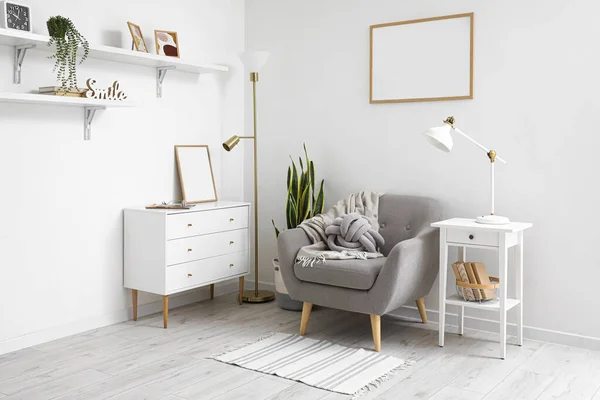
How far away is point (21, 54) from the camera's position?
3.22 meters

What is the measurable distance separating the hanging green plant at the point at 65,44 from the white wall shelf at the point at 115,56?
0.06m

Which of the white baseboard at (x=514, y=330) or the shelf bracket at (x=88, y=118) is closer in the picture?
the white baseboard at (x=514, y=330)

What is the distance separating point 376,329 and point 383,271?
342mm

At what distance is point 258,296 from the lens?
14.5 feet

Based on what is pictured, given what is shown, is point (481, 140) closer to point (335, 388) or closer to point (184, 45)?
point (335, 388)

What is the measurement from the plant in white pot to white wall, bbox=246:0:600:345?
16cm

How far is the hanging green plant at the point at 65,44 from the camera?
3143 millimetres

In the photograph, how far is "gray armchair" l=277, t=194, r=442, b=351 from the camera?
3.22 metres

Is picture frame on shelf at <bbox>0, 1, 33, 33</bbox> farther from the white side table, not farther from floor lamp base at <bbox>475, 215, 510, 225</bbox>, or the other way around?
floor lamp base at <bbox>475, 215, 510, 225</bbox>

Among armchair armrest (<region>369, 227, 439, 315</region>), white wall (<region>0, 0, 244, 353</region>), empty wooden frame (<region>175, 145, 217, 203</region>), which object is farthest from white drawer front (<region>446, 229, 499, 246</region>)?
white wall (<region>0, 0, 244, 353</region>)

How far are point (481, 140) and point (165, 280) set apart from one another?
6.86 ft

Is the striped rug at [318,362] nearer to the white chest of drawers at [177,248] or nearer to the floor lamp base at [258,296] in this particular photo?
the white chest of drawers at [177,248]

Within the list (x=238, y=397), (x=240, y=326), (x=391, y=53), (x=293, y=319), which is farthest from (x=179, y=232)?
(x=391, y=53)

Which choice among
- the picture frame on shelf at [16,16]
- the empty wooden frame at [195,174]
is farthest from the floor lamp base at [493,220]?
the picture frame on shelf at [16,16]
